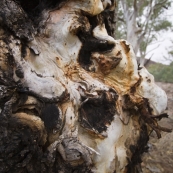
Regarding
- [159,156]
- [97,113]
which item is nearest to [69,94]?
[97,113]

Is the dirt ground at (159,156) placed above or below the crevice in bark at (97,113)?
below

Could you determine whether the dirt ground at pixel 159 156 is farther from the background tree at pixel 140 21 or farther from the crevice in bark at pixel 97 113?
the background tree at pixel 140 21

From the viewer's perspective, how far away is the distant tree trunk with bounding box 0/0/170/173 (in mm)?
882

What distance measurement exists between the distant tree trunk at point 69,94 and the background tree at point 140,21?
194 inches

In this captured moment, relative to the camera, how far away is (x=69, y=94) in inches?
39.9

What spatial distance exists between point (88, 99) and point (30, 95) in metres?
0.26

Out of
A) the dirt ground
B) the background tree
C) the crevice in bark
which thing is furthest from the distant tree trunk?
the background tree

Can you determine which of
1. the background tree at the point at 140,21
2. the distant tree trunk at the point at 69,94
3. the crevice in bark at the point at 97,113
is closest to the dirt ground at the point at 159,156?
the distant tree trunk at the point at 69,94

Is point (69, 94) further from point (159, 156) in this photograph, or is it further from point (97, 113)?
point (159, 156)

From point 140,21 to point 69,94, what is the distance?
857 cm

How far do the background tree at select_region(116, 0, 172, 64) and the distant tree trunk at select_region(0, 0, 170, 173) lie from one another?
16.2 feet

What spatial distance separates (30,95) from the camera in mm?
917

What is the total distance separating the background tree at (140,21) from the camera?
6.11 m

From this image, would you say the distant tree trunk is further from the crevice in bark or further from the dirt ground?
the dirt ground
